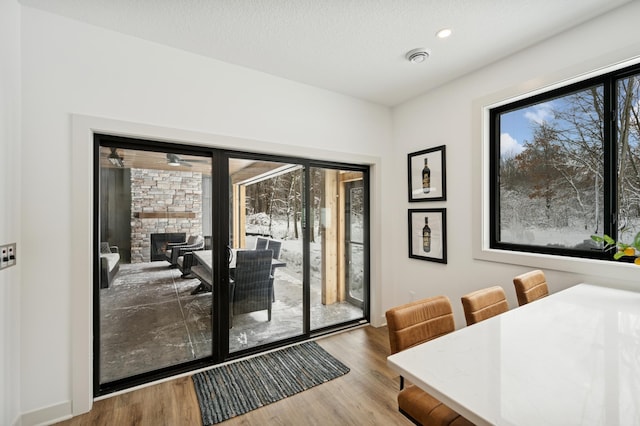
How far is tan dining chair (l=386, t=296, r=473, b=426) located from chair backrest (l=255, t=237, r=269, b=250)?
1.69m

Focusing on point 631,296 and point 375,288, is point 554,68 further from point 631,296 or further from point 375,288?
point 375,288

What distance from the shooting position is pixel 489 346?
1102 mm

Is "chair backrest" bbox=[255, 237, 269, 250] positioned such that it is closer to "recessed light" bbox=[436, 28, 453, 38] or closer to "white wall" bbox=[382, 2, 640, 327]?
"white wall" bbox=[382, 2, 640, 327]

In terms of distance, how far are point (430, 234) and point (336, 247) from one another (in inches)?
42.1

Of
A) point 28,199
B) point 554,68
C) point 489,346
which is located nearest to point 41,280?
point 28,199

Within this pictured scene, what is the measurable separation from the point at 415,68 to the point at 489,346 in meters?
2.43

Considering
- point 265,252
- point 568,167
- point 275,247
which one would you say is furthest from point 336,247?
point 568,167

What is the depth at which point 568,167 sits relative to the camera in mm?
2193

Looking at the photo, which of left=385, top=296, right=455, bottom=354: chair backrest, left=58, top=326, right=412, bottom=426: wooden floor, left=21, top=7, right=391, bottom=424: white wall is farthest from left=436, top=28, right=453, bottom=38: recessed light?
left=58, top=326, right=412, bottom=426: wooden floor

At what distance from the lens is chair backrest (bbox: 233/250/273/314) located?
269 centimetres

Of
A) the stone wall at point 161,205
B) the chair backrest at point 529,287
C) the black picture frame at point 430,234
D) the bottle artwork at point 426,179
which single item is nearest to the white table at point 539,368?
Result: the chair backrest at point 529,287

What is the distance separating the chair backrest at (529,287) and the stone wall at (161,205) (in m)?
2.48

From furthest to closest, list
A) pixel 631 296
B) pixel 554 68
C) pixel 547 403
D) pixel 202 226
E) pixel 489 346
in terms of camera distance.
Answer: pixel 202 226
pixel 554 68
pixel 631 296
pixel 489 346
pixel 547 403

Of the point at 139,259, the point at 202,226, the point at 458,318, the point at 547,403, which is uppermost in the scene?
the point at 202,226
